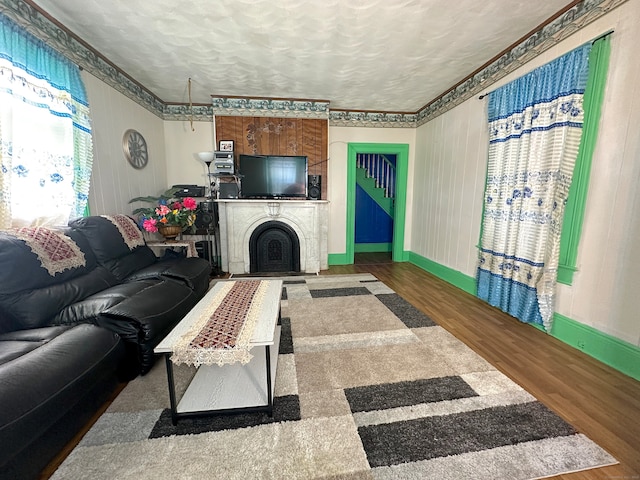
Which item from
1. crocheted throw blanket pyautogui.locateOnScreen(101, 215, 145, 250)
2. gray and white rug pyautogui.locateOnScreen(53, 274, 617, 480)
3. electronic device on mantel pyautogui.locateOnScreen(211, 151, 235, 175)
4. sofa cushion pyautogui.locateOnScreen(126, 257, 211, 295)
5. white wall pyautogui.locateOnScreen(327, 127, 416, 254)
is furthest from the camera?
white wall pyautogui.locateOnScreen(327, 127, 416, 254)

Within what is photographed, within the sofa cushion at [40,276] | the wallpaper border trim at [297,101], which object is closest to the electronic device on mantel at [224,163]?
the wallpaper border trim at [297,101]

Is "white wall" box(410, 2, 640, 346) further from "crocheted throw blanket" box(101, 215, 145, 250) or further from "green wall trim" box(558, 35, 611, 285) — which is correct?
"crocheted throw blanket" box(101, 215, 145, 250)

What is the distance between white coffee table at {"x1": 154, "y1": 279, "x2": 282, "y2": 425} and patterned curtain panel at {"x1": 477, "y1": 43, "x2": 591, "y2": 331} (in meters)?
2.35

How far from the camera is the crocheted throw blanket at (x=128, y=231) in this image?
8.44ft

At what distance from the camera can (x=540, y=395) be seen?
163 centimetres

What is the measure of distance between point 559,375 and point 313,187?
3.55 metres

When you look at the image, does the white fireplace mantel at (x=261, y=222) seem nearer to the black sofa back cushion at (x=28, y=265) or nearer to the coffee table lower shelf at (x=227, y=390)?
the black sofa back cushion at (x=28, y=265)

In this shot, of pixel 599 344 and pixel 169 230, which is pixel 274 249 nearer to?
pixel 169 230

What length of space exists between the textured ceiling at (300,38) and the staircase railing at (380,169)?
2.38m

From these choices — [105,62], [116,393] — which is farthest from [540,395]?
[105,62]

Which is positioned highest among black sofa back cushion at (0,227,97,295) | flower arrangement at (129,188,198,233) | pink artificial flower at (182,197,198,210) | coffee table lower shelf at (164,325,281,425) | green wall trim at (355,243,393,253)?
pink artificial flower at (182,197,198,210)

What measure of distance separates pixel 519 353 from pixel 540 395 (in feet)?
1.62

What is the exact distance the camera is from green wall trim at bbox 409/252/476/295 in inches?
133

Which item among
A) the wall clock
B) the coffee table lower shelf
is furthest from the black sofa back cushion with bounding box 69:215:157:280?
the coffee table lower shelf
